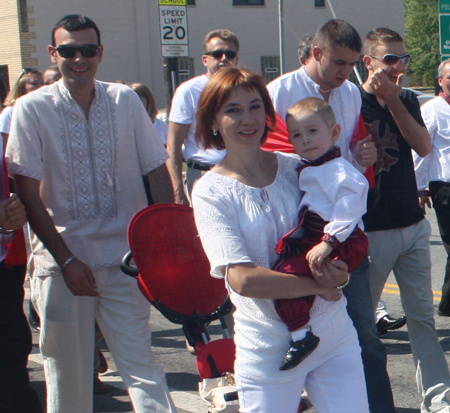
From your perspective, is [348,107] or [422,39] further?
[422,39]

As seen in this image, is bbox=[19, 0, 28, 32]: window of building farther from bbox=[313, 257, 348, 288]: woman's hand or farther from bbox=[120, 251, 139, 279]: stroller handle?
bbox=[313, 257, 348, 288]: woman's hand

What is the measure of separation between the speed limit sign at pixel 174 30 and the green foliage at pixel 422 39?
1999 inches

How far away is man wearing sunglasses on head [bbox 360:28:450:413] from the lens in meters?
4.06

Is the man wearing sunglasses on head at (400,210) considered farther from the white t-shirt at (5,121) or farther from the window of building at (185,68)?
the window of building at (185,68)

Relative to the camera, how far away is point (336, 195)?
2.69 meters

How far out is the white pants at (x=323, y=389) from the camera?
8.56 feet

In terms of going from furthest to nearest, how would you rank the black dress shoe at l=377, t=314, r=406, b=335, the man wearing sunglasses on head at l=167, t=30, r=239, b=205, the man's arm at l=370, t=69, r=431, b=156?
the black dress shoe at l=377, t=314, r=406, b=335 < the man wearing sunglasses on head at l=167, t=30, r=239, b=205 < the man's arm at l=370, t=69, r=431, b=156

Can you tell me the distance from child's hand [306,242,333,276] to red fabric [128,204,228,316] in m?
Result: 0.64

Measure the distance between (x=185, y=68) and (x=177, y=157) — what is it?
69.8ft

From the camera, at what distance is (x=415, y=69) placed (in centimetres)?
6197

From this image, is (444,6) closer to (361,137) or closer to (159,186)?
(361,137)

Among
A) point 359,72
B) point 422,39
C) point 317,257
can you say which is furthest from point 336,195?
point 422,39

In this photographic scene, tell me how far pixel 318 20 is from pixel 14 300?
84.3ft


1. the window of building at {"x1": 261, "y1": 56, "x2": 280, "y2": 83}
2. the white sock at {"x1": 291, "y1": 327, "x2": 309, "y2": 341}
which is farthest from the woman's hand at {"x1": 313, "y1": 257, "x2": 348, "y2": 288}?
the window of building at {"x1": 261, "y1": 56, "x2": 280, "y2": 83}
